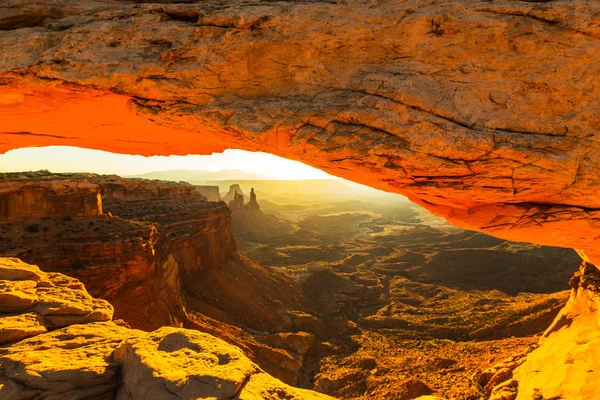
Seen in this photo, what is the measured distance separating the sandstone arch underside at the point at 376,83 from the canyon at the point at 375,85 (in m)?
0.03

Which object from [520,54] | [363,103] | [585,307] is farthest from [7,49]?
[585,307]

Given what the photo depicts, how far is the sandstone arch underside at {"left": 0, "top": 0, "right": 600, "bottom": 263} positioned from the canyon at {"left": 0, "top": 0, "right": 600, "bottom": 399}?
3 centimetres

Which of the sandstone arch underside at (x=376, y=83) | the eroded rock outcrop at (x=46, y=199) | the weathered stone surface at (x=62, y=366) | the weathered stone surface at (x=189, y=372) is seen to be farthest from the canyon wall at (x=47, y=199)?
the weathered stone surface at (x=189, y=372)

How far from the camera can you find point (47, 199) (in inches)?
695

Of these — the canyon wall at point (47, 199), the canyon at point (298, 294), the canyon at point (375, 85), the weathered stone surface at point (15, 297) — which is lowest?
the canyon at point (298, 294)

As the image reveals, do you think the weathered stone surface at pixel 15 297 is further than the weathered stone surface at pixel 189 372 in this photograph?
Yes

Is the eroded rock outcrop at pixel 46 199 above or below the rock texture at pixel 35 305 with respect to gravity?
above

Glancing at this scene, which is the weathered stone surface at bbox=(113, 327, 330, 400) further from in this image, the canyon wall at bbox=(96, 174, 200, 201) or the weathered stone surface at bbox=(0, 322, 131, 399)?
the canyon wall at bbox=(96, 174, 200, 201)

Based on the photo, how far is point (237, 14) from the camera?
626cm

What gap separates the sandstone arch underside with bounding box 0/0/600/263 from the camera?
18.0 ft

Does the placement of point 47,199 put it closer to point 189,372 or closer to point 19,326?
point 19,326

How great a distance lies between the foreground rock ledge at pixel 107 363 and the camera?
13.2 ft

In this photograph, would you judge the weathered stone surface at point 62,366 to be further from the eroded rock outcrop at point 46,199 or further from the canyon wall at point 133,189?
the canyon wall at point 133,189

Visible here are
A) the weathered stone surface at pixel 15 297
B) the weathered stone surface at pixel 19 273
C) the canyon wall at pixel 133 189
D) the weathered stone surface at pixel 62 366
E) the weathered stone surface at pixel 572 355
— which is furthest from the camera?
the canyon wall at pixel 133 189
